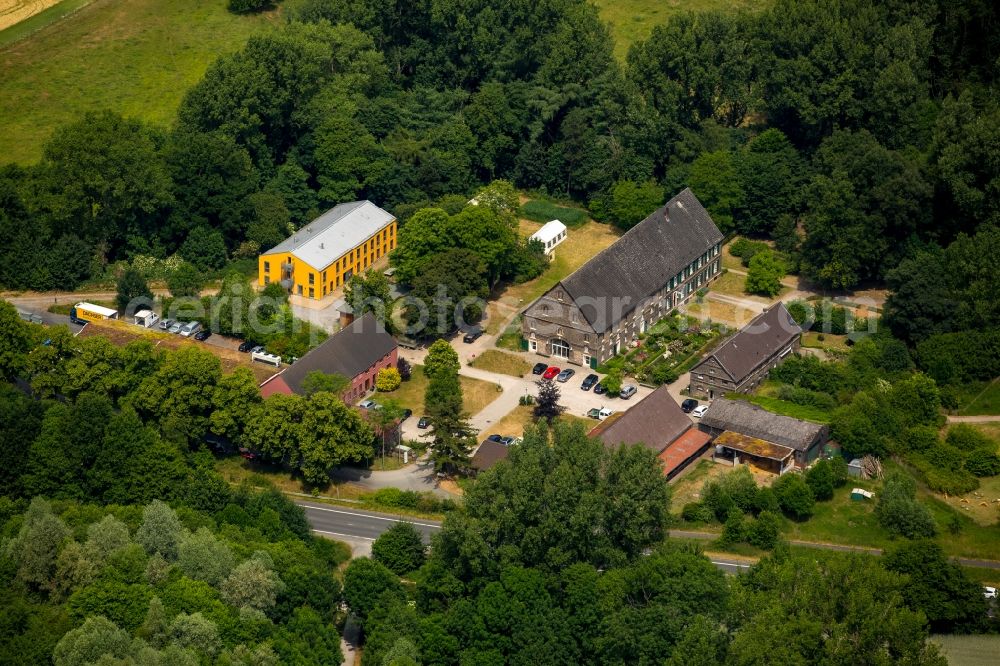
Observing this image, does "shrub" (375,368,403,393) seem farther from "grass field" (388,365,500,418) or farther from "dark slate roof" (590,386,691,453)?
"dark slate roof" (590,386,691,453)

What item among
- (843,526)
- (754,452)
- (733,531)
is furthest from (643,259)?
(843,526)

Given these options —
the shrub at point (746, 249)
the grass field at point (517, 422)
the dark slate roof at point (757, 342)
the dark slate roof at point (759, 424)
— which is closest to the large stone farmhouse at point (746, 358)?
the dark slate roof at point (757, 342)

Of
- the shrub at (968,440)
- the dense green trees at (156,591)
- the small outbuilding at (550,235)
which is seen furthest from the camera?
the small outbuilding at (550,235)

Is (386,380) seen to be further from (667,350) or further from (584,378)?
(667,350)

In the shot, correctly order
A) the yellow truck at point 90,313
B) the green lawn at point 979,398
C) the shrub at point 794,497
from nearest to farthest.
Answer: the shrub at point 794,497
the green lawn at point 979,398
the yellow truck at point 90,313

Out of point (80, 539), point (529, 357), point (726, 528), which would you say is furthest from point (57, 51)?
point (726, 528)

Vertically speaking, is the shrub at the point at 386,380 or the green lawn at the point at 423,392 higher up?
the shrub at the point at 386,380

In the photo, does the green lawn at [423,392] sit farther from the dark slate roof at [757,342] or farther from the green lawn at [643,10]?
the green lawn at [643,10]

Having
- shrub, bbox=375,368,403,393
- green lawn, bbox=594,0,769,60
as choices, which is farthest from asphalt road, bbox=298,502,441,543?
green lawn, bbox=594,0,769,60
